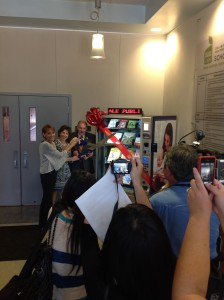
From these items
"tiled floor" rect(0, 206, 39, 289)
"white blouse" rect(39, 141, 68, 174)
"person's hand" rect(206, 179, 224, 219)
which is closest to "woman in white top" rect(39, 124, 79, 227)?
"white blouse" rect(39, 141, 68, 174)

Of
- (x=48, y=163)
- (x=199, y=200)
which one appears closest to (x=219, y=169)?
(x=199, y=200)

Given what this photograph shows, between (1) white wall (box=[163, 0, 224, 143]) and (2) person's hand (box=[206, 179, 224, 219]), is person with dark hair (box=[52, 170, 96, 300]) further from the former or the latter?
(1) white wall (box=[163, 0, 224, 143])

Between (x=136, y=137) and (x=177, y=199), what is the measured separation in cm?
293

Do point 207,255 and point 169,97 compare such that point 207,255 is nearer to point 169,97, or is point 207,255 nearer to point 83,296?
point 83,296

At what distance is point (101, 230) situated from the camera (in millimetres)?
1083

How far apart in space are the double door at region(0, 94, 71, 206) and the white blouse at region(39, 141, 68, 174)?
0.99 m

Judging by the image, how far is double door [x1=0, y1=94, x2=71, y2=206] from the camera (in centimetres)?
464

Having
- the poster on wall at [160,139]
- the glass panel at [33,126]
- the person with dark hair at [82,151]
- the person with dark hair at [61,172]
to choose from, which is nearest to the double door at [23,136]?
the glass panel at [33,126]

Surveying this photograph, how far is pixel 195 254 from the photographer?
0.68 metres

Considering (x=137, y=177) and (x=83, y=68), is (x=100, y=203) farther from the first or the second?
(x=83, y=68)

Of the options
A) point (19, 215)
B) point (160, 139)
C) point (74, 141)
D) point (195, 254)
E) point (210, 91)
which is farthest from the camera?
point (19, 215)

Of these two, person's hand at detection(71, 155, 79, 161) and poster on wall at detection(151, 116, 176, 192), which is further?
person's hand at detection(71, 155, 79, 161)

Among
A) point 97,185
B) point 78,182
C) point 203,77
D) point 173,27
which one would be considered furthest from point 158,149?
point 97,185

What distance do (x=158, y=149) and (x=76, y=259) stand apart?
9.18 feet
